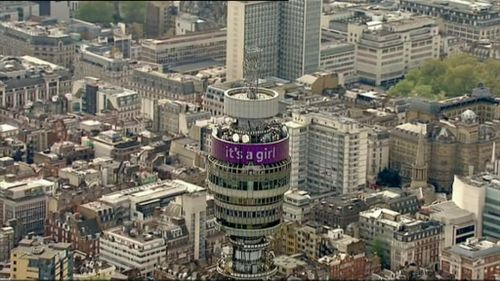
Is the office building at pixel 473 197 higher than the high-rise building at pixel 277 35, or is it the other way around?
the high-rise building at pixel 277 35

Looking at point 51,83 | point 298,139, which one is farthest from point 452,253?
point 51,83

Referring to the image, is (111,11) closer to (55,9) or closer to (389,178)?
(55,9)

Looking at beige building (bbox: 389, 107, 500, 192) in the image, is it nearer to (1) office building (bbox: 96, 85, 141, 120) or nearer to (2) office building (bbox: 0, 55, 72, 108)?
(1) office building (bbox: 96, 85, 141, 120)

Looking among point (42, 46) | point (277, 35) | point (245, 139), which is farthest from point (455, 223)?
point (42, 46)

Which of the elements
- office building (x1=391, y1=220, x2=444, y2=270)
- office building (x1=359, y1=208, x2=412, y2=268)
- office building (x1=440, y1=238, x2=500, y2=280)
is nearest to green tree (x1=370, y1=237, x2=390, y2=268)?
office building (x1=359, y1=208, x2=412, y2=268)

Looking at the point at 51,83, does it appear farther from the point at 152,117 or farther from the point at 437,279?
the point at 437,279

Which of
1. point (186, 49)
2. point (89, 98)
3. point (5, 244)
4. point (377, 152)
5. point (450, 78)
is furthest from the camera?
point (186, 49)

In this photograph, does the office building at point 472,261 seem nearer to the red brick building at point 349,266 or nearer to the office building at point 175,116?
the red brick building at point 349,266

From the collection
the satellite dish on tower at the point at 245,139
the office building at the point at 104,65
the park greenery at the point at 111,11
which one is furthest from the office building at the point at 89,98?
the satellite dish on tower at the point at 245,139
